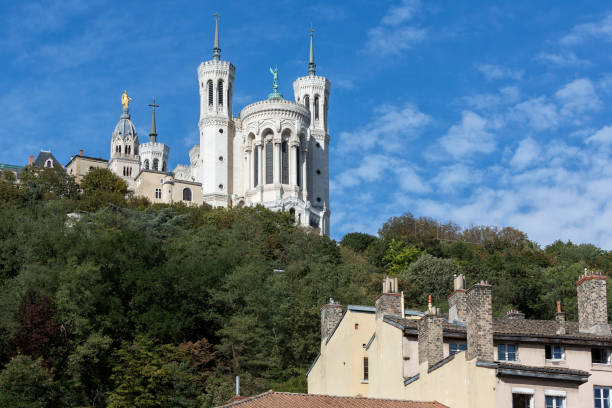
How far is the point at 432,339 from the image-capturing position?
29359 millimetres

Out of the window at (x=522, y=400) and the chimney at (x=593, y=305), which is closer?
the window at (x=522, y=400)

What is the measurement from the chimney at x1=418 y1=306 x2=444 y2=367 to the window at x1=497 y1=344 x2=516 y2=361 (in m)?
2.76

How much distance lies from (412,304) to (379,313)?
1371 inches

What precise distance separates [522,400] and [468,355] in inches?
69.7

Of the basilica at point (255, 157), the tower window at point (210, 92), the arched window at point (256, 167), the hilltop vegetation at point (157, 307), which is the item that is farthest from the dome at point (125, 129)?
the hilltop vegetation at point (157, 307)

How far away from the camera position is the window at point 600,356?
32.3 m

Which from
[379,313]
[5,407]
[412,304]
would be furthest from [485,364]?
[412,304]

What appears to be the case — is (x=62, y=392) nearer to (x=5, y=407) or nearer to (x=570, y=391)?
(x=5, y=407)

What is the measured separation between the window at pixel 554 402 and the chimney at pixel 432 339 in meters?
3.58

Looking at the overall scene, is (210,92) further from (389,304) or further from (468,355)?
(468,355)

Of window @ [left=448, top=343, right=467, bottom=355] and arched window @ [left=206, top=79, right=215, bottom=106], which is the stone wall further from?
arched window @ [left=206, top=79, right=215, bottom=106]

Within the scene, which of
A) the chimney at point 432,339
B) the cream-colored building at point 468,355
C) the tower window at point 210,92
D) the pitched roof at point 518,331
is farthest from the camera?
the tower window at point 210,92

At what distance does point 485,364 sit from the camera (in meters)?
26.3

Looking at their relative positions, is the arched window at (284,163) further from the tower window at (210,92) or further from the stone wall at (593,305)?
the stone wall at (593,305)
